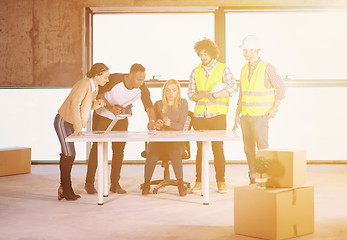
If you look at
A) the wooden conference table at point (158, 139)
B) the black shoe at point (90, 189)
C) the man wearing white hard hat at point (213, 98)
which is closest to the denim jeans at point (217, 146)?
the man wearing white hard hat at point (213, 98)

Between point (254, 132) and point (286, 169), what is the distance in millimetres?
1976

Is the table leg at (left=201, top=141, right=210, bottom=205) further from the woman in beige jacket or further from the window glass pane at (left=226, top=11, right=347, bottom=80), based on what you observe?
the window glass pane at (left=226, top=11, right=347, bottom=80)

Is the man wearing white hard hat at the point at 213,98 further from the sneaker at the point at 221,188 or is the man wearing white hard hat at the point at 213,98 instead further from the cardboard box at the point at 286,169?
the cardboard box at the point at 286,169

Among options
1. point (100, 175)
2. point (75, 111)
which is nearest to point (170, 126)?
point (100, 175)

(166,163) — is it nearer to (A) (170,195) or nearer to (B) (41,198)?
(A) (170,195)

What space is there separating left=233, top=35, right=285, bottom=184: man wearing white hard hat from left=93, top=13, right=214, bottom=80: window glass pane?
2.36 meters

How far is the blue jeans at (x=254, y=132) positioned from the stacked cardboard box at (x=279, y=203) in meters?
1.80

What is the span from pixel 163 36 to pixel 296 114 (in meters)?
2.39

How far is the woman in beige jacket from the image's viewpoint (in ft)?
15.7

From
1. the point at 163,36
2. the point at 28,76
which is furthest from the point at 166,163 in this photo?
the point at 28,76

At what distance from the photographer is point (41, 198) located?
520 cm

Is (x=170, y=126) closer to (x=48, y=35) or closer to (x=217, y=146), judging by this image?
Answer: (x=217, y=146)

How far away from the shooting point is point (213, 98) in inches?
215

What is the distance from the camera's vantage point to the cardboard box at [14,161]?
684 centimetres
